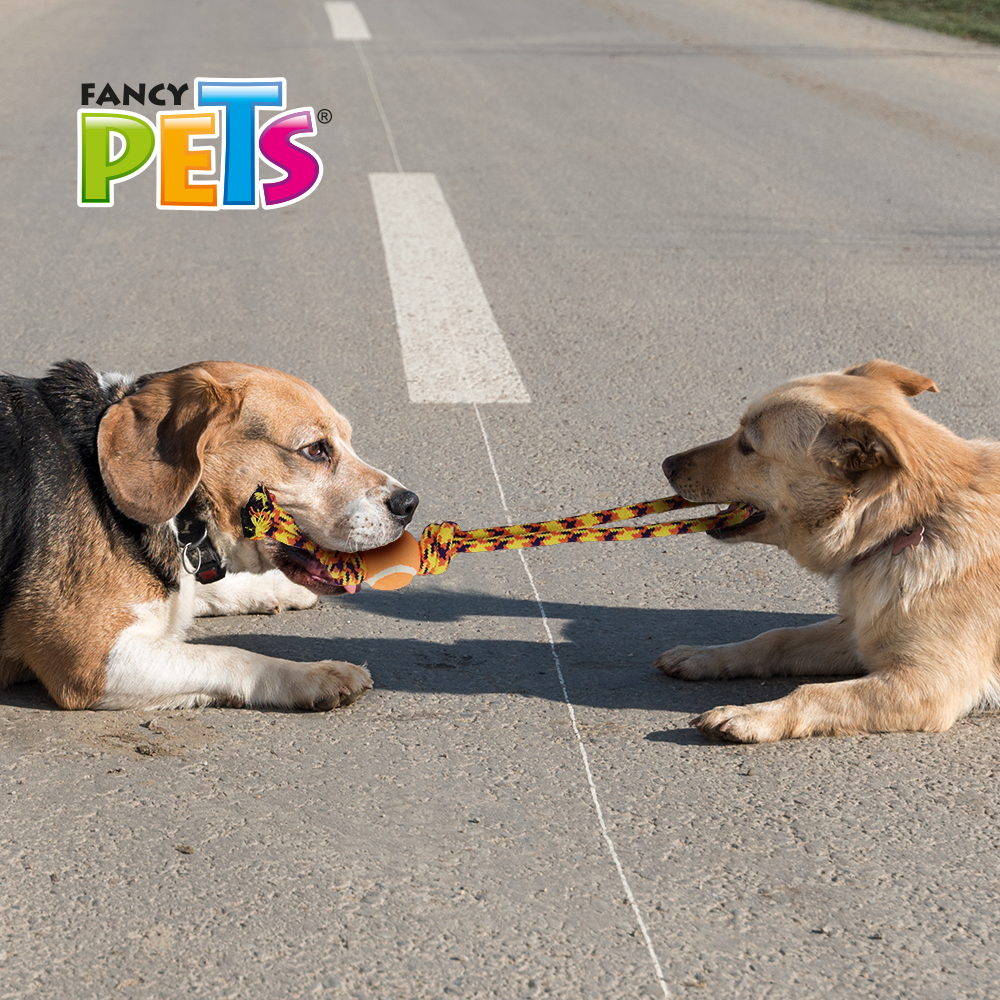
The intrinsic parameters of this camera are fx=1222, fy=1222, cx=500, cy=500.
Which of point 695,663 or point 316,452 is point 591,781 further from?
point 316,452

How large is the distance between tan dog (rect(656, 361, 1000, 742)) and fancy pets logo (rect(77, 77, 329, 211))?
280 inches

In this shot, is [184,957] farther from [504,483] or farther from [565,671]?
[504,483]

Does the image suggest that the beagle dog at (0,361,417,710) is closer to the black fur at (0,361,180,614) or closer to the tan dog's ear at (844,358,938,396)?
the black fur at (0,361,180,614)

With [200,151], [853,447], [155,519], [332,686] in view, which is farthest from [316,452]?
[200,151]

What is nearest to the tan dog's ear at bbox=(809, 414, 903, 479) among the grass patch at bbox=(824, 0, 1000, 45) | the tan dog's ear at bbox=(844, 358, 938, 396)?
the tan dog's ear at bbox=(844, 358, 938, 396)

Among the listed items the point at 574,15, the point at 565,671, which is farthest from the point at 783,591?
the point at 574,15

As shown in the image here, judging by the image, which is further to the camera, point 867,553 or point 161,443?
point 867,553

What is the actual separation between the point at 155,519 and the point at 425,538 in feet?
3.00

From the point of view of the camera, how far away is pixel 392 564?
4008mm

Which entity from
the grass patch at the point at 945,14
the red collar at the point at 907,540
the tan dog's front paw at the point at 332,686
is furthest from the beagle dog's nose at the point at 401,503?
the grass patch at the point at 945,14

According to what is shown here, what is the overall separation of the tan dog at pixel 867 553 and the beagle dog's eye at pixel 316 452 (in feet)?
4.22

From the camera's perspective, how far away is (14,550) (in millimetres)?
3672

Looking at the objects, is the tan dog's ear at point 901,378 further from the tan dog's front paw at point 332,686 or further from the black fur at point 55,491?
the black fur at point 55,491

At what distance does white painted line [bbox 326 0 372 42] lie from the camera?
19.2m
